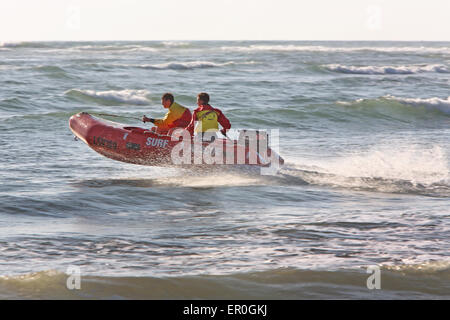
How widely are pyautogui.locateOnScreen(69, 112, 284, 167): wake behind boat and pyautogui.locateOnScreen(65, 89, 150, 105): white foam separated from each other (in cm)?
1190

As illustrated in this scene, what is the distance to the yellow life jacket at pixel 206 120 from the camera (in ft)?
34.6

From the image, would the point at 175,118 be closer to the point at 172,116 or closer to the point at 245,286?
the point at 172,116

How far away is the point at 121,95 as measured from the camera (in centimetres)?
2383

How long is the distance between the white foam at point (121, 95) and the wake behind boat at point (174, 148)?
1190 centimetres

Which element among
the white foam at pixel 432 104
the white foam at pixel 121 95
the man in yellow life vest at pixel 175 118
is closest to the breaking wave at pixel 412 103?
the white foam at pixel 432 104

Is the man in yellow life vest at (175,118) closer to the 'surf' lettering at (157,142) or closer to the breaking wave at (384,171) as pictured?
the 'surf' lettering at (157,142)

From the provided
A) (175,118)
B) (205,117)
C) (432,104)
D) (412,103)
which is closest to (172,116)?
(175,118)

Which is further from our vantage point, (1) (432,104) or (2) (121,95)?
(2) (121,95)

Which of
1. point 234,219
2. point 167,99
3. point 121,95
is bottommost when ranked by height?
point 234,219

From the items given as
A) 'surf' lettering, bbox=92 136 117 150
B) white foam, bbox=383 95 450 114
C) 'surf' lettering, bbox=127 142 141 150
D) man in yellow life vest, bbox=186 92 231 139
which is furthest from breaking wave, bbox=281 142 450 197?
white foam, bbox=383 95 450 114

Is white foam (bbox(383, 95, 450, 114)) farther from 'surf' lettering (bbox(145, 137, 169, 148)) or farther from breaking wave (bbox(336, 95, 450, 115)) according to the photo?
'surf' lettering (bbox(145, 137, 169, 148))

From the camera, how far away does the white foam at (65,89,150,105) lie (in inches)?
914

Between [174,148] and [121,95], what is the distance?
44.5ft
